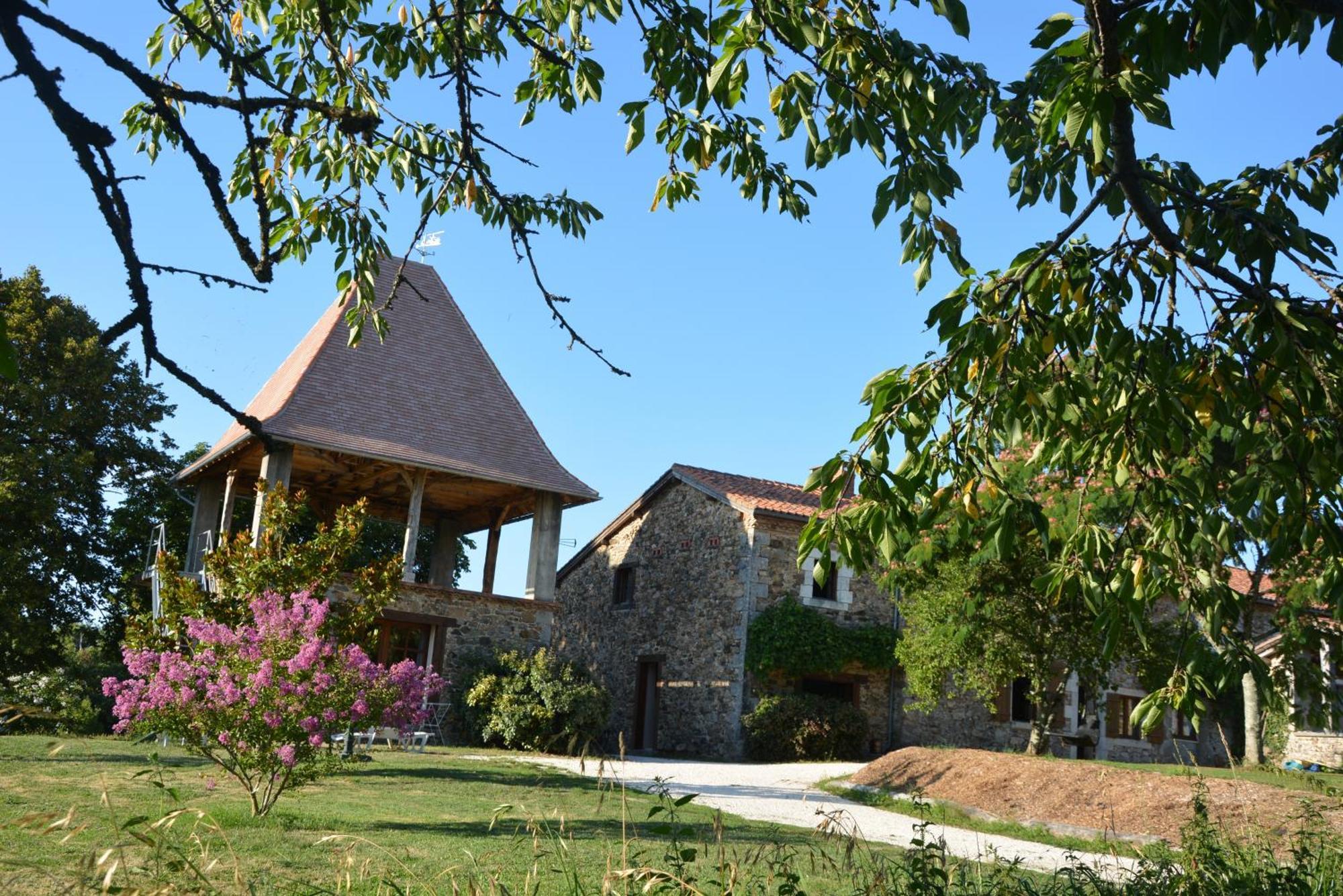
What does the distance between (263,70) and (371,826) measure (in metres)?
5.49

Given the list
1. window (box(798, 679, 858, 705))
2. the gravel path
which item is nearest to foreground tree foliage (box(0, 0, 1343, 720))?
the gravel path

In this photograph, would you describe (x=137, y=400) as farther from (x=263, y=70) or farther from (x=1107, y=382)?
(x=1107, y=382)

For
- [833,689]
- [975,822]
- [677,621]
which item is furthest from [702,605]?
[975,822]

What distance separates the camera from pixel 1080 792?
1187cm

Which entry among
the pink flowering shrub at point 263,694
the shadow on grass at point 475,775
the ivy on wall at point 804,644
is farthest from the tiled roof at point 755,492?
the pink flowering shrub at point 263,694

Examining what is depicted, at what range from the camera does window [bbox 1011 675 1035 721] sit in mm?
23297

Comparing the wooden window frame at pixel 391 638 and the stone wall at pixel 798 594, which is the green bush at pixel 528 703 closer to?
the wooden window frame at pixel 391 638

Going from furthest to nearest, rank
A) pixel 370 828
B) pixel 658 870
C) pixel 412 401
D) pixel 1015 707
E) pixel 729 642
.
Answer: pixel 1015 707 → pixel 729 642 → pixel 412 401 → pixel 370 828 → pixel 658 870

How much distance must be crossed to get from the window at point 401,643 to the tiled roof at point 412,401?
9.73 feet

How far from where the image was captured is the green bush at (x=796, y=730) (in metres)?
19.7

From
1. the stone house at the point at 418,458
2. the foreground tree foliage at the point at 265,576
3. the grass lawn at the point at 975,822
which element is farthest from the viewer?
the stone house at the point at 418,458

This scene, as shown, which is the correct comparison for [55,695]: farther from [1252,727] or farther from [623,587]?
[1252,727]

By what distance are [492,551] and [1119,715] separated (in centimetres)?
1381

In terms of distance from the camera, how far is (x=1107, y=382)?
4.41 metres
